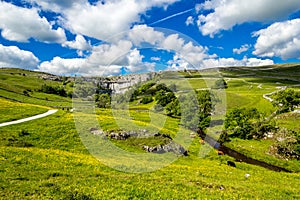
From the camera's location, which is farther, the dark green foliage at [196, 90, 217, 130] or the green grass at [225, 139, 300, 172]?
the dark green foliage at [196, 90, 217, 130]

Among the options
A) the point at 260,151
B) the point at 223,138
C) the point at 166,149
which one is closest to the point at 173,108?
the point at 223,138

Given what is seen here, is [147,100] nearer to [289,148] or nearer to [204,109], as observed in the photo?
[204,109]

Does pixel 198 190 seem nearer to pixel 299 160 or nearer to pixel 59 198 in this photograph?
pixel 59 198

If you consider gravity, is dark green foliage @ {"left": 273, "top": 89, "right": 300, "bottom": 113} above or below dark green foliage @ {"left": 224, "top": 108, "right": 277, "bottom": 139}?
above

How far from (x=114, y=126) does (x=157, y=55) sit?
94.8 ft

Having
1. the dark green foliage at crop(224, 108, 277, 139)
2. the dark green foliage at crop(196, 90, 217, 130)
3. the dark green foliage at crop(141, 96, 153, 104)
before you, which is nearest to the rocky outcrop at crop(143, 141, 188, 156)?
the dark green foliage at crop(224, 108, 277, 139)

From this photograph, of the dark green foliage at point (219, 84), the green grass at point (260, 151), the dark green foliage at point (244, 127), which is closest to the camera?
the green grass at point (260, 151)

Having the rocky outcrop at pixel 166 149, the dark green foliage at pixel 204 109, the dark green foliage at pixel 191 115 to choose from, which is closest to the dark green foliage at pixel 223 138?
the dark green foliage at pixel 204 109

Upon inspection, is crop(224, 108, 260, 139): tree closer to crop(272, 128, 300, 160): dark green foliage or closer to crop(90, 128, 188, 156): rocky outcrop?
crop(272, 128, 300, 160): dark green foliage

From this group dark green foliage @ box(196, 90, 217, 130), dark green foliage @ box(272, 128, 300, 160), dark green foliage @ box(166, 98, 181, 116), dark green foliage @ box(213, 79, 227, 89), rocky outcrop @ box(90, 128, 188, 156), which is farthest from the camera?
dark green foliage @ box(213, 79, 227, 89)

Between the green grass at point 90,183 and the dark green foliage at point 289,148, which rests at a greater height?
the green grass at point 90,183

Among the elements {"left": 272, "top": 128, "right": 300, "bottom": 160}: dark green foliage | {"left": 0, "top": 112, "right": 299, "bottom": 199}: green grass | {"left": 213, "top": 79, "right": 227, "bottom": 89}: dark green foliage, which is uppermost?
{"left": 213, "top": 79, "right": 227, "bottom": 89}: dark green foliage

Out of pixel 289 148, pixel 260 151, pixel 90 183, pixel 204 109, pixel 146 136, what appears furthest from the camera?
pixel 204 109

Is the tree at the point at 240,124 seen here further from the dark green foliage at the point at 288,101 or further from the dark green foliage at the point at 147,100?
the dark green foliage at the point at 147,100
